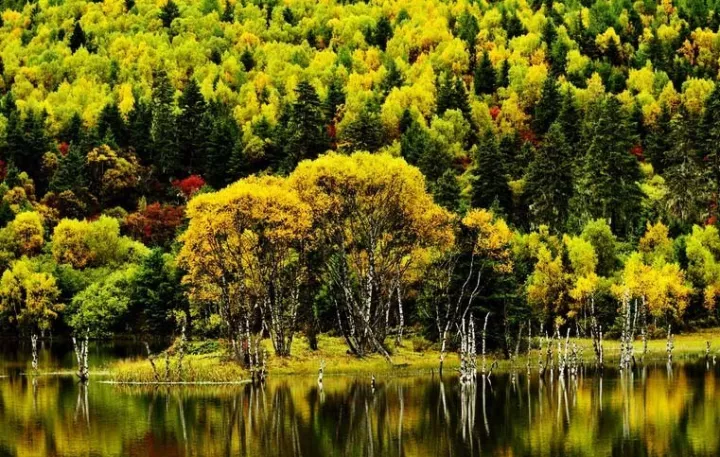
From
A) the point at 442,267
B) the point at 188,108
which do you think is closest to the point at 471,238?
the point at 442,267

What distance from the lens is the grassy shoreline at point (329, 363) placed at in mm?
82938

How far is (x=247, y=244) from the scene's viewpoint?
87.2 meters

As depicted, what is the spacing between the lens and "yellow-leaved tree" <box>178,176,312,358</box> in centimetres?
8300

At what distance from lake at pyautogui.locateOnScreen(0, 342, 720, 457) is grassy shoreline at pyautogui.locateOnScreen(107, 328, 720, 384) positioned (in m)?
2.69

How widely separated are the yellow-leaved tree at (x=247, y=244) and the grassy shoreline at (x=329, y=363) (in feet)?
6.99

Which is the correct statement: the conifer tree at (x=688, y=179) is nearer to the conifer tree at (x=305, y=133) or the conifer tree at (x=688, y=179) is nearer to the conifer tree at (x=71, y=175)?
the conifer tree at (x=305, y=133)

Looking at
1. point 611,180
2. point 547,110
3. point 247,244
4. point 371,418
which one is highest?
point 547,110

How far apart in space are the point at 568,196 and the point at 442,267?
4791cm

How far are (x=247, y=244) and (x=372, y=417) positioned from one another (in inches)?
1097

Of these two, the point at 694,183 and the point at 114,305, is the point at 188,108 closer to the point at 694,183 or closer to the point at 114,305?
the point at 114,305

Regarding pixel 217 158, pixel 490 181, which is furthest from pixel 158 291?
pixel 217 158

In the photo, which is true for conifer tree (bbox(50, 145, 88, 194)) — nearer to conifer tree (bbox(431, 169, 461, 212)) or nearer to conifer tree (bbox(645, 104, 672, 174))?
conifer tree (bbox(431, 169, 461, 212))

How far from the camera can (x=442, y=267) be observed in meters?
97.0

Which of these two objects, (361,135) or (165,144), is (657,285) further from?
(165,144)
